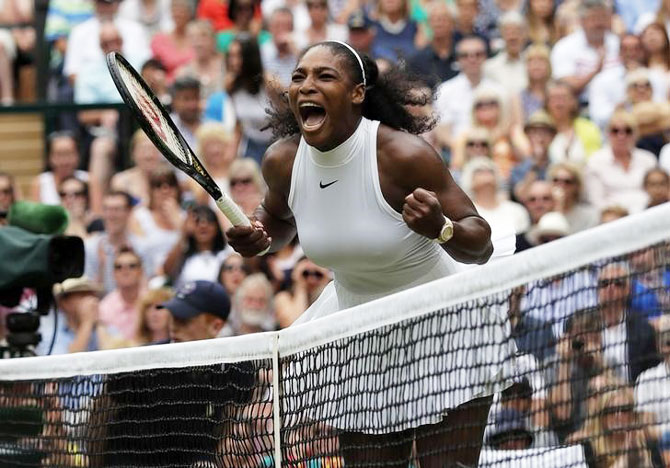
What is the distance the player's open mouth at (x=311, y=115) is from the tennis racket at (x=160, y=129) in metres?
0.38

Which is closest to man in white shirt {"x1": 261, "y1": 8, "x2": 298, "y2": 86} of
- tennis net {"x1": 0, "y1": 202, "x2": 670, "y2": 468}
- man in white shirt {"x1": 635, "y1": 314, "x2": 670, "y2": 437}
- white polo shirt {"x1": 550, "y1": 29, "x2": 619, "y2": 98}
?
white polo shirt {"x1": 550, "y1": 29, "x2": 619, "y2": 98}

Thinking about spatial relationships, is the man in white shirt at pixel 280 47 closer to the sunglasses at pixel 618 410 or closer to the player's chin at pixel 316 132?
the player's chin at pixel 316 132

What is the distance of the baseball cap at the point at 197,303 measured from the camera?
7.22 meters

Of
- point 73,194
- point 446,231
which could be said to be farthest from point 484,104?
point 446,231

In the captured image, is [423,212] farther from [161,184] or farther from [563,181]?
[161,184]

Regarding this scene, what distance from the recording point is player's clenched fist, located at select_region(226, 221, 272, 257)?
5.44 meters

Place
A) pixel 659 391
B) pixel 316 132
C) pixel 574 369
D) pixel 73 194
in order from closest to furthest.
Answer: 1. pixel 659 391
2. pixel 574 369
3. pixel 316 132
4. pixel 73 194

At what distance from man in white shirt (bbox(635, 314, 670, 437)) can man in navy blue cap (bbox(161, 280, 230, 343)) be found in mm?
3734

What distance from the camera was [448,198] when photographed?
17.1ft

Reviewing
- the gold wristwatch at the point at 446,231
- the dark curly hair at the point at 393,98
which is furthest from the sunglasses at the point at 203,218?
the gold wristwatch at the point at 446,231

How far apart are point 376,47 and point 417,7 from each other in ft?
3.05

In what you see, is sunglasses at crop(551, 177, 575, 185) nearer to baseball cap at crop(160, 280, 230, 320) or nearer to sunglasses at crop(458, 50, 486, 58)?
sunglasses at crop(458, 50, 486, 58)

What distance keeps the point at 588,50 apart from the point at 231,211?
7.61 metres

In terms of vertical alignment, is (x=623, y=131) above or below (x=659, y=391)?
above
